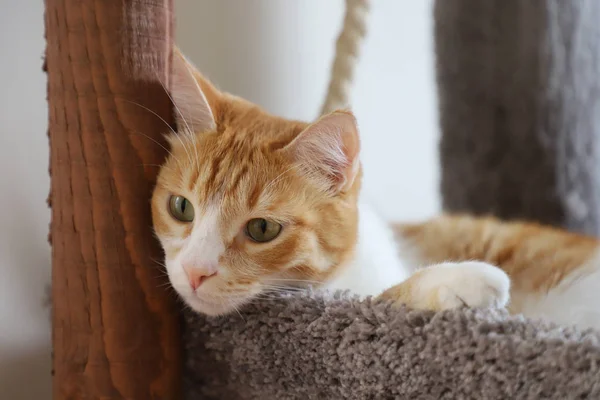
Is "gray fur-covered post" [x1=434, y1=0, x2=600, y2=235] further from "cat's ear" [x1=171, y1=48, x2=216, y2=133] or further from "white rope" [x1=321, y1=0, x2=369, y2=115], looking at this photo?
"cat's ear" [x1=171, y1=48, x2=216, y2=133]

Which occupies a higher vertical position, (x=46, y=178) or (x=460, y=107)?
(x=460, y=107)

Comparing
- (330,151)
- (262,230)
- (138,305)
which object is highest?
(330,151)

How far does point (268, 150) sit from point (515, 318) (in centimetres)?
46

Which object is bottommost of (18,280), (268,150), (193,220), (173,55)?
(18,280)

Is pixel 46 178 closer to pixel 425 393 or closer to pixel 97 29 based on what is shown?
pixel 97 29

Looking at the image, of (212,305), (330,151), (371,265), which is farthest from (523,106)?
(212,305)

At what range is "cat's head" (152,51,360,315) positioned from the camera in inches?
33.6

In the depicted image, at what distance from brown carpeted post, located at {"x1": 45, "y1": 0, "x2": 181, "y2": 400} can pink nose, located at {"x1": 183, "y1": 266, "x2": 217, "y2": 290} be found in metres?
0.09

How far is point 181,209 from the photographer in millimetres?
→ 924

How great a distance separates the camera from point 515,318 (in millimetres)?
686

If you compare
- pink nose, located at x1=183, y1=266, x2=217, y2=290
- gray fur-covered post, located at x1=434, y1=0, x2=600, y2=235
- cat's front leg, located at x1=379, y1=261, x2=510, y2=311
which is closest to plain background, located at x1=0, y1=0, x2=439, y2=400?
gray fur-covered post, located at x1=434, y1=0, x2=600, y2=235

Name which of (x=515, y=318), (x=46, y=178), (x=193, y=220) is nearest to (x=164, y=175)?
(x=193, y=220)

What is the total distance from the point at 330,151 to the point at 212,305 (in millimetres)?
297

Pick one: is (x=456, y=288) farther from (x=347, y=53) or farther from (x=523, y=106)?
(x=523, y=106)
